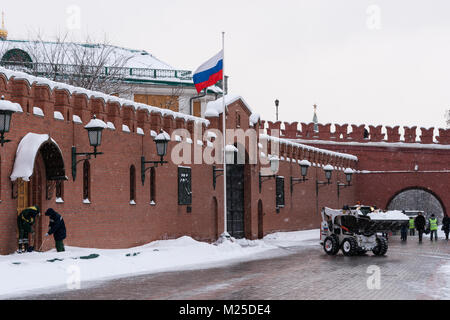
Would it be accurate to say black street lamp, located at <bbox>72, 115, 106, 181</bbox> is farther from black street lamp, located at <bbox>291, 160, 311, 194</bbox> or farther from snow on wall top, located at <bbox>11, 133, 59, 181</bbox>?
black street lamp, located at <bbox>291, 160, 311, 194</bbox>

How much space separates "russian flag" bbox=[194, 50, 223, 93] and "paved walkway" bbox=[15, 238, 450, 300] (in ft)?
28.3

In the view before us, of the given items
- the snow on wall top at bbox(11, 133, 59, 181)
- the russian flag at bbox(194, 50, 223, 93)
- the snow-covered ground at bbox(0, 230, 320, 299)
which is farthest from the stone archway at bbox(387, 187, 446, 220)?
the snow on wall top at bbox(11, 133, 59, 181)

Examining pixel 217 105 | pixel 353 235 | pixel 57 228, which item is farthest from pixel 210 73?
pixel 57 228

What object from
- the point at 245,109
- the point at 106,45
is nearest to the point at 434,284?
the point at 245,109

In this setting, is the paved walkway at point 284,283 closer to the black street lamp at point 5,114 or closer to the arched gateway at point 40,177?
the black street lamp at point 5,114

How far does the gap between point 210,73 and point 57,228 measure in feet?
35.2

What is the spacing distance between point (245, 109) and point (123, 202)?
11.5m

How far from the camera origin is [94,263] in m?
17.5

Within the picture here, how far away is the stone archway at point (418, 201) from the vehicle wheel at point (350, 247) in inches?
1084

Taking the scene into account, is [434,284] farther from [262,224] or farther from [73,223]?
[262,224]

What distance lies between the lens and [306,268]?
19094 millimetres

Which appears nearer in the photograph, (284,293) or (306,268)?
(284,293)

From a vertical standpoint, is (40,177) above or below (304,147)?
below

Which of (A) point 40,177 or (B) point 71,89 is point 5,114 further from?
(B) point 71,89
